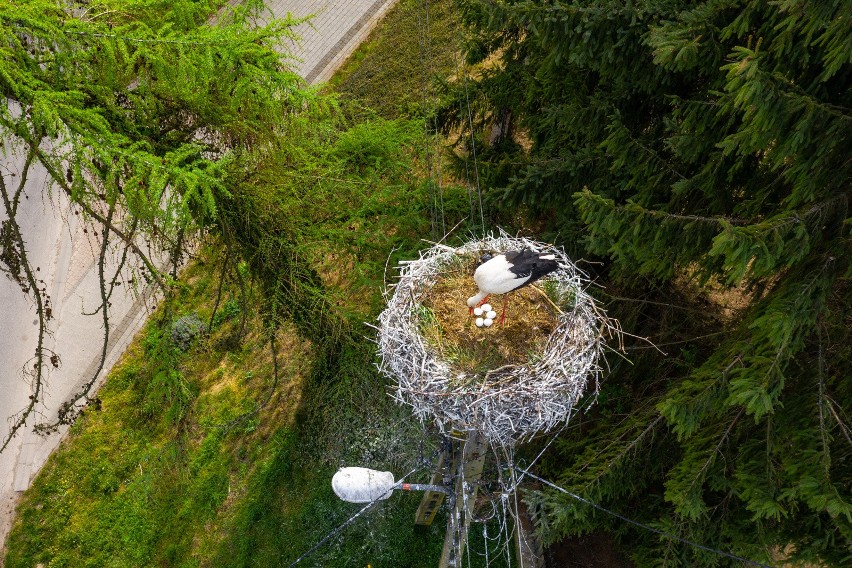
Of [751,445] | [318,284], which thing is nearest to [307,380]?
[318,284]

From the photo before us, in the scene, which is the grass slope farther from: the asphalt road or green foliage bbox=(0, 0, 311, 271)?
green foliage bbox=(0, 0, 311, 271)

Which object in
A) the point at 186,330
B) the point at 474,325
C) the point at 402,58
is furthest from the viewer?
the point at 402,58

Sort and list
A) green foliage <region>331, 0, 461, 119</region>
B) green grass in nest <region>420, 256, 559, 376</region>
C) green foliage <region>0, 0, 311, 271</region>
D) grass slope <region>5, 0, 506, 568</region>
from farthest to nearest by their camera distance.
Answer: green foliage <region>331, 0, 461, 119</region>, grass slope <region>5, 0, 506, 568</region>, green foliage <region>0, 0, 311, 271</region>, green grass in nest <region>420, 256, 559, 376</region>

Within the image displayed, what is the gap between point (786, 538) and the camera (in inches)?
198

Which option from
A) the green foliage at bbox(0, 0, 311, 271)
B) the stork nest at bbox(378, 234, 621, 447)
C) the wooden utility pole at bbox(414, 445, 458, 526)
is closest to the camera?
the stork nest at bbox(378, 234, 621, 447)

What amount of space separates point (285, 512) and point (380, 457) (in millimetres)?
1510

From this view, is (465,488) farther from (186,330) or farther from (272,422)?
(186,330)

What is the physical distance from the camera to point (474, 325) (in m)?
4.59

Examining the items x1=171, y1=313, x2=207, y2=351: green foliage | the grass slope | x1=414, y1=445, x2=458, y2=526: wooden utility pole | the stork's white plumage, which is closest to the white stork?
the stork's white plumage

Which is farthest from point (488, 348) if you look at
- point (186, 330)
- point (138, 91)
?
point (186, 330)

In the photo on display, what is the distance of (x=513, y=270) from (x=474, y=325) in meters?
0.77

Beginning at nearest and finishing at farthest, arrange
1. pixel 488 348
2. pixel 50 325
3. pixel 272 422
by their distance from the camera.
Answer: pixel 488 348, pixel 272 422, pixel 50 325

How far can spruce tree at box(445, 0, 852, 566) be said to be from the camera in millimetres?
3910

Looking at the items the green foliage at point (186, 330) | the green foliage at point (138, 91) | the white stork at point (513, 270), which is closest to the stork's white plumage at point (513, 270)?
the white stork at point (513, 270)
